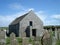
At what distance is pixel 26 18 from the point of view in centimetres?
4275

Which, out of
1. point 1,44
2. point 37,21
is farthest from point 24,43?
point 37,21

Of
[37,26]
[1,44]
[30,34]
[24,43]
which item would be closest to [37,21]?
[37,26]

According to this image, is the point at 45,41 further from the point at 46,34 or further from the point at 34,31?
the point at 34,31

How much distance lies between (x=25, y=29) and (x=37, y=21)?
3.88 meters

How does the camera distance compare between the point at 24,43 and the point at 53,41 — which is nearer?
the point at 53,41

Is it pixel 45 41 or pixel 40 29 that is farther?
pixel 40 29

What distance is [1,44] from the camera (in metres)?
7.36

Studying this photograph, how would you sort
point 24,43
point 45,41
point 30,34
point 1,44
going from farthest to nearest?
point 30,34 → point 24,43 → point 1,44 → point 45,41

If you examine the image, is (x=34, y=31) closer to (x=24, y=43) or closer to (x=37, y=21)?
(x=37, y=21)

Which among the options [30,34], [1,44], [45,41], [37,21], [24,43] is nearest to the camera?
[45,41]

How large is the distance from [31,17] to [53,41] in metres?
36.7

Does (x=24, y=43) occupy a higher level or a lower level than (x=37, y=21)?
lower

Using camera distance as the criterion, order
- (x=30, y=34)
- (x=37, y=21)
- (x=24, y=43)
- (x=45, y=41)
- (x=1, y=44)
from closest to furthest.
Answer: (x=45, y=41), (x=1, y=44), (x=24, y=43), (x=30, y=34), (x=37, y=21)

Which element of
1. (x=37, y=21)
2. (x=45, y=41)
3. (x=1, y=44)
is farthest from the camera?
(x=37, y=21)
